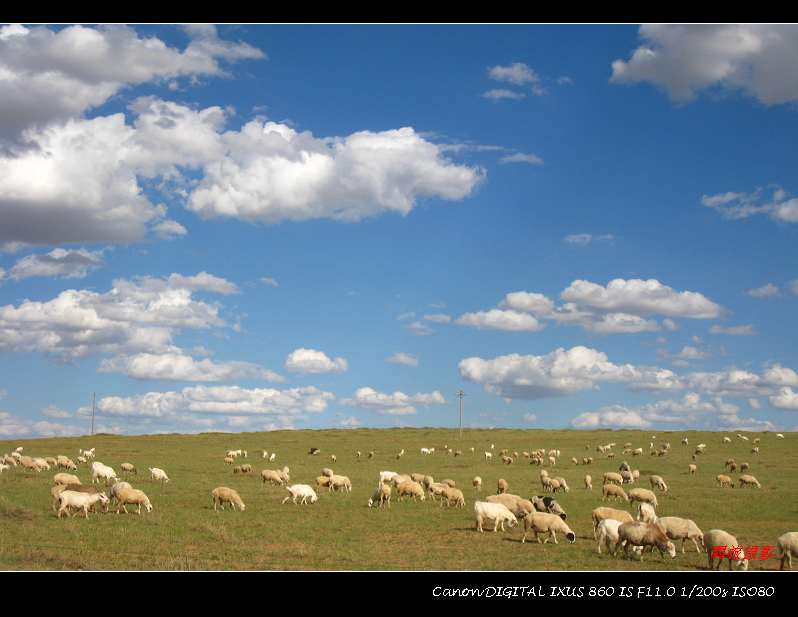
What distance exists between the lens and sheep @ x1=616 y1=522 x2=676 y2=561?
61.7 feet

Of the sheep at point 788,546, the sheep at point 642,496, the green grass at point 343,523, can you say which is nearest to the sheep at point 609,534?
the green grass at point 343,523

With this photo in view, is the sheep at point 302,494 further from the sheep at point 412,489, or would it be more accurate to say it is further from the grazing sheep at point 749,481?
the grazing sheep at point 749,481

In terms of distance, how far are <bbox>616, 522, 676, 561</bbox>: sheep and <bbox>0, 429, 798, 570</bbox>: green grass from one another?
1.33ft

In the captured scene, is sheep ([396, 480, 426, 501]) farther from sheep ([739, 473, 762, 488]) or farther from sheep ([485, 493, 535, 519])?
sheep ([739, 473, 762, 488])

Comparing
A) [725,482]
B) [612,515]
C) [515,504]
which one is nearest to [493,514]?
[515,504]

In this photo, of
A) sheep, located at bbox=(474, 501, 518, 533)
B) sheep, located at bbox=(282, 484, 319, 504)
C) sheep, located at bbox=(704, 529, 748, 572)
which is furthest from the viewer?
sheep, located at bbox=(282, 484, 319, 504)

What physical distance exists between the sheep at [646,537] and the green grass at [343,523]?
1.33 ft

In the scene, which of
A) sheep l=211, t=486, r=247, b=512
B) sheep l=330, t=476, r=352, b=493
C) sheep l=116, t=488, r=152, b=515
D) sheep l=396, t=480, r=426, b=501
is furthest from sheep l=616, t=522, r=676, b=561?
sheep l=330, t=476, r=352, b=493

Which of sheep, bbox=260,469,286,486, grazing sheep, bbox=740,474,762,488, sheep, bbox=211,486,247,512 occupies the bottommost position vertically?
sheep, bbox=260,469,286,486

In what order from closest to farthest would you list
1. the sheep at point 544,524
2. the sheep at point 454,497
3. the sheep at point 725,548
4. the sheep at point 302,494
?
the sheep at point 725,548 → the sheep at point 544,524 → the sheep at point 454,497 → the sheep at point 302,494

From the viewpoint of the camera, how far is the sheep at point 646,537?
1881 cm

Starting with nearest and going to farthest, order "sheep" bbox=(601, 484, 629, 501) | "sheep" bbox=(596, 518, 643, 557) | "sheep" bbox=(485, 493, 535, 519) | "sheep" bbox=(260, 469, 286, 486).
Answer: "sheep" bbox=(596, 518, 643, 557) → "sheep" bbox=(485, 493, 535, 519) → "sheep" bbox=(601, 484, 629, 501) → "sheep" bbox=(260, 469, 286, 486)
